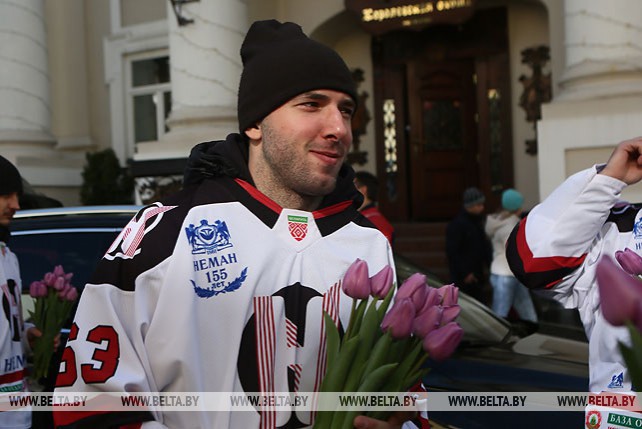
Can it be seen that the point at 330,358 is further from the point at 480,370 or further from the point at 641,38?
the point at 641,38

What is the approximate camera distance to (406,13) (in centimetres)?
1048

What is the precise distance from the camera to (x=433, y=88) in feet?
38.9

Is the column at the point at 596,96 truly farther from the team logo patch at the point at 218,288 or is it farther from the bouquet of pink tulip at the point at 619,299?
the bouquet of pink tulip at the point at 619,299

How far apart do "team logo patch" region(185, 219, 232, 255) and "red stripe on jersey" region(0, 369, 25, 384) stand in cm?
184

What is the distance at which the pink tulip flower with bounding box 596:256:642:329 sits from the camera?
3.06 feet

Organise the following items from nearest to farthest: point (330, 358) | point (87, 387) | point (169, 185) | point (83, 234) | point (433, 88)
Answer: point (330, 358), point (87, 387), point (83, 234), point (169, 185), point (433, 88)

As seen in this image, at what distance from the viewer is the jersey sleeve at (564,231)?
2250mm

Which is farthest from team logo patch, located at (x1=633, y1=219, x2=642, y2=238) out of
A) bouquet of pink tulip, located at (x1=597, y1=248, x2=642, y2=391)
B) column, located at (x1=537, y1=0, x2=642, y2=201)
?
column, located at (x1=537, y1=0, x2=642, y2=201)

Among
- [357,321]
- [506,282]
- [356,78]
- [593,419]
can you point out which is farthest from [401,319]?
[356,78]

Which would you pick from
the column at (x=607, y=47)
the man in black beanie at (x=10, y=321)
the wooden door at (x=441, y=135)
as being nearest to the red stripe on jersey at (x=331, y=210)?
the man in black beanie at (x=10, y=321)

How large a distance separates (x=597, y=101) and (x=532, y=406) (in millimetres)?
5503

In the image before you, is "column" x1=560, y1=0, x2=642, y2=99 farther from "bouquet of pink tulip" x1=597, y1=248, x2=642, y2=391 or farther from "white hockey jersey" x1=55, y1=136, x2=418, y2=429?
"bouquet of pink tulip" x1=597, y1=248, x2=642, y2=391

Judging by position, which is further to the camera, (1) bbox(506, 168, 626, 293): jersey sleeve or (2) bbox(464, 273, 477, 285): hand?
(2) bbox(464, 273, 477, 285): hand

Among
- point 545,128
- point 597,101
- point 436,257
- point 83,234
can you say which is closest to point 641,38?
point 597,101
